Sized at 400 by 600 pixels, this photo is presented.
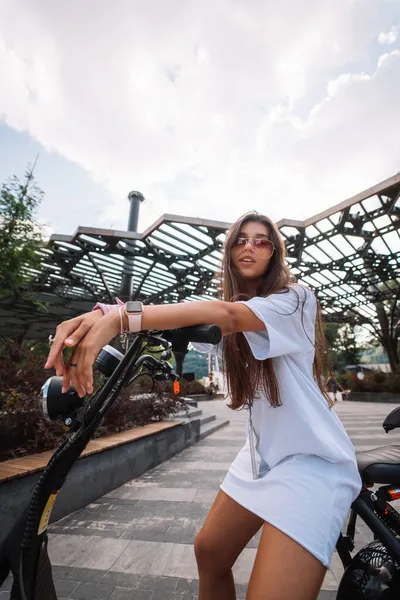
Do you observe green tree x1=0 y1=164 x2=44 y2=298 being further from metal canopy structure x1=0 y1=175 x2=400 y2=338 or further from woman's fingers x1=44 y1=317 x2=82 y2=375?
woman's fingers x1=44 y1=317 x2=82 y2=375

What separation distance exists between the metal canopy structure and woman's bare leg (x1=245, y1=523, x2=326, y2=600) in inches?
219

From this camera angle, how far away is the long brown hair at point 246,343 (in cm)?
123

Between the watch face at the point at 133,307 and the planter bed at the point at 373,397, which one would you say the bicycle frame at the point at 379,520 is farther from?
the planter bed at the point at 373,397

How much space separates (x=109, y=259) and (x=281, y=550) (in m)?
12.5

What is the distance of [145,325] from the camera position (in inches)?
34.9

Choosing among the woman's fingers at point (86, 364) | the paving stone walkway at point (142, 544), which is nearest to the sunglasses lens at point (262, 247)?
the woman's fingers at point (86, 364)

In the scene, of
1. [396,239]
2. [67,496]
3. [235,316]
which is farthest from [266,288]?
[396,239]

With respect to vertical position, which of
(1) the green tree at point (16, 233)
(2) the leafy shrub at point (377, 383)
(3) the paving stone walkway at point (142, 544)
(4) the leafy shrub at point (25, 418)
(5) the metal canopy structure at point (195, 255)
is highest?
(5) the metal canopy structure at point (195, 255)

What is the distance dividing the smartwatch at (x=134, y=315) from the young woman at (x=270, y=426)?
0.01 metres

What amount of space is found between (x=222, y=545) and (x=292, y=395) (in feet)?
2.07

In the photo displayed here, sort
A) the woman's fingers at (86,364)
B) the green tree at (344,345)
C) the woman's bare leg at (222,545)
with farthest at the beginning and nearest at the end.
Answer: the green tree at (344,345)
the woman's bare leg at (222,545)
the woman's fingers at (86,364)

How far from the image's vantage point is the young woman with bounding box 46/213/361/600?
2.91 ft

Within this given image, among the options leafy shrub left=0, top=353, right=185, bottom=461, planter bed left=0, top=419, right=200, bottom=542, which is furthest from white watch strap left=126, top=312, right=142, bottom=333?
leafy shrub left=0, top=353, right=185, bottom=461

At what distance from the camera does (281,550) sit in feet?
3.01
